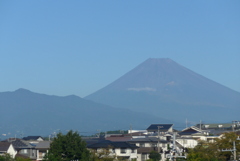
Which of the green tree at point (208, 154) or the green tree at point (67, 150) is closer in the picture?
the green tree at point (67, 150)

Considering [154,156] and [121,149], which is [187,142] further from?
[121,149]

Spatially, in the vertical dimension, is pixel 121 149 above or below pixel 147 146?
below

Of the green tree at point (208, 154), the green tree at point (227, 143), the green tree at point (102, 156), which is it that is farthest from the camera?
the green tree at point (227, 143)

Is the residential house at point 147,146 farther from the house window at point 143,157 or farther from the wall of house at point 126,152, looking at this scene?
the wall of house at point 126,152

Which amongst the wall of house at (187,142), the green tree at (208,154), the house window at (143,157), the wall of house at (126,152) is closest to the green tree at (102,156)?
the wall of house at (126,152)

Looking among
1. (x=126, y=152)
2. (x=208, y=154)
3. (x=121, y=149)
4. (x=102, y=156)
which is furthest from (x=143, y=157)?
(x=208, y=154)

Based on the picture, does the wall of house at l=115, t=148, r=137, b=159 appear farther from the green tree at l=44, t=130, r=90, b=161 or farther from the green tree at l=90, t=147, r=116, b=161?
the green tree at l=44, t=130, r=90, b=161


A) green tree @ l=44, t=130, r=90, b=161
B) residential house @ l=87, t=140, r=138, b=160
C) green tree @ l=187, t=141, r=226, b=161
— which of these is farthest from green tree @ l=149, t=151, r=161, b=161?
green tree @ l=44, t=130, r=90, b=161

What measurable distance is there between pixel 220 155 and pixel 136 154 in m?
8.69

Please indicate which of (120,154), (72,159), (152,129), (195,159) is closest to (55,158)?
(72,159)

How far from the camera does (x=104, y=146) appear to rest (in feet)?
129

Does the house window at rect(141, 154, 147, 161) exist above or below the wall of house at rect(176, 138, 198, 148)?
below

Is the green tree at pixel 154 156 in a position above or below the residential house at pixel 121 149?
below

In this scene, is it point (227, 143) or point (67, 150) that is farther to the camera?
point (227, 143)
